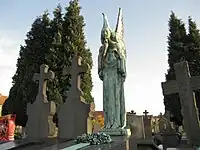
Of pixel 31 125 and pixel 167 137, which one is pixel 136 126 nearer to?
pixel 167 137

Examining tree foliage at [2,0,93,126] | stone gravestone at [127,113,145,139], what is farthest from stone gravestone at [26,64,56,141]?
tree foliage at [2,0,93,126]

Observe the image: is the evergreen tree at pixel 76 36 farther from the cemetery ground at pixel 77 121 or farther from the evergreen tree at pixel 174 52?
the cemetery ground at pixel 77 121

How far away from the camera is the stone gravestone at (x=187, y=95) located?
764cm

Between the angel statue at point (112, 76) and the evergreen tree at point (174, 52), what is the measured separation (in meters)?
13.8

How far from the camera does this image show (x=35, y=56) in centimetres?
2011

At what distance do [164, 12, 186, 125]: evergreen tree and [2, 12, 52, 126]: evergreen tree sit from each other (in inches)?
421

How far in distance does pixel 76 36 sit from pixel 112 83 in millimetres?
13571

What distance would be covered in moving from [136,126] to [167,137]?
3312mm

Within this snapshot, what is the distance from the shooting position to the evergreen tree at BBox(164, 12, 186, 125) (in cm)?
2011

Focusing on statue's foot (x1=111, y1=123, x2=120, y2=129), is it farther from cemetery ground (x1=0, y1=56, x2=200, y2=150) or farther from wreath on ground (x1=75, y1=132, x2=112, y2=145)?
wreath on ground (x1=75, y1=132, x2=112, y2=145)

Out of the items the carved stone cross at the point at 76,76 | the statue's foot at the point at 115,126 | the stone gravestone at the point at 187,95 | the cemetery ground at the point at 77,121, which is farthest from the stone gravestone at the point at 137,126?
the carved stone cross at the point at 76,76

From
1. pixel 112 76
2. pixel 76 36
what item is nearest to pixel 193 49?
pixel 76 36

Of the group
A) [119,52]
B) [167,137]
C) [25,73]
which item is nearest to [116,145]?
[119,52]

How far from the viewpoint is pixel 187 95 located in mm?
8180
